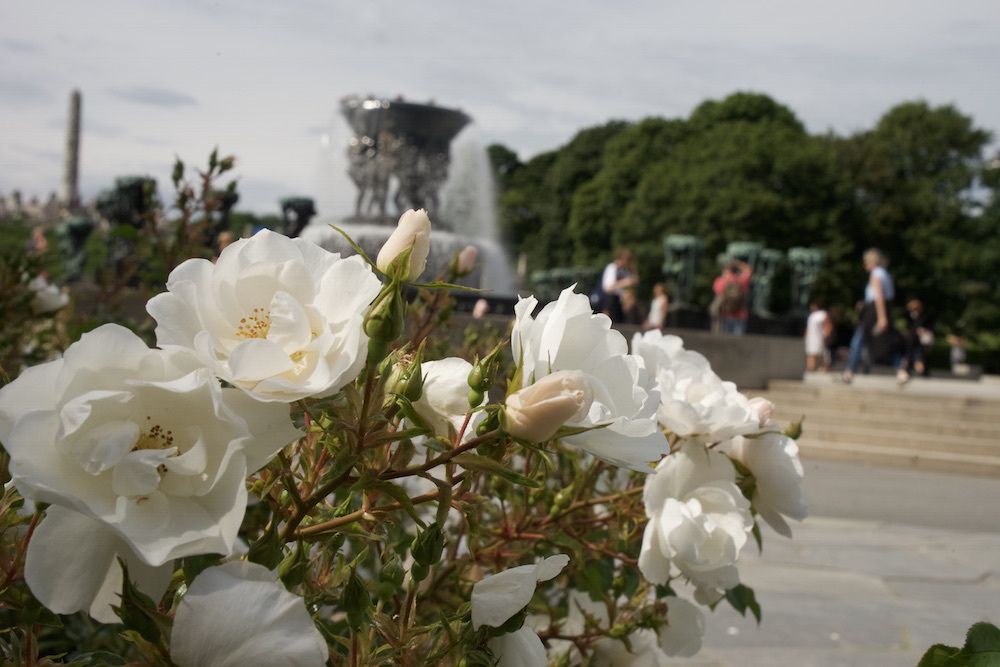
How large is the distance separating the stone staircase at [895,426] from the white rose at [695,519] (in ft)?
35.2

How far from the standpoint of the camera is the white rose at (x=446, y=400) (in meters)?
0.79

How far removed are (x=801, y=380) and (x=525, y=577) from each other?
1519cm

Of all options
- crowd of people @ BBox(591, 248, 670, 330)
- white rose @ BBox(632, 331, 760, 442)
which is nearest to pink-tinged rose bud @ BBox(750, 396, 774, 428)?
white rose @ BBox(632, 331, 760, 442)

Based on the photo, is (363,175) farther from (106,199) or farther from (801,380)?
(801,380)

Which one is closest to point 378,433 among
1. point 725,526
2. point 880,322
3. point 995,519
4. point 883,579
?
point 725,526

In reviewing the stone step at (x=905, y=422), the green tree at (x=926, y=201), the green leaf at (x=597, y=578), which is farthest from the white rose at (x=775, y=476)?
the green tree at (x=926, y=201)

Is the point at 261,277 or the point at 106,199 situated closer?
the point at 261,277

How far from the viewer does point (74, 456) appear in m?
0.63

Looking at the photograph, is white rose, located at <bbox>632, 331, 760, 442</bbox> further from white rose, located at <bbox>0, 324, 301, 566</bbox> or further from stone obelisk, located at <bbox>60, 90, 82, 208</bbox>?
stone obelisk, located at <bbox>60, 90, 82, 208</bbox>

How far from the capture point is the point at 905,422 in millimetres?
12727

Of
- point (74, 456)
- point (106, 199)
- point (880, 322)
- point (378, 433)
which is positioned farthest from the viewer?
point (106, 199)

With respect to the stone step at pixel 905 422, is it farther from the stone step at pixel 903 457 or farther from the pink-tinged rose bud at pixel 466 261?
the pink-tinged rose bud at pixel 466 261

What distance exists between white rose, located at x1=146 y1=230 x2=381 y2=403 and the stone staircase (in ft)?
37.2

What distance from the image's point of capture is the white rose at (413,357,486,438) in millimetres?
790
